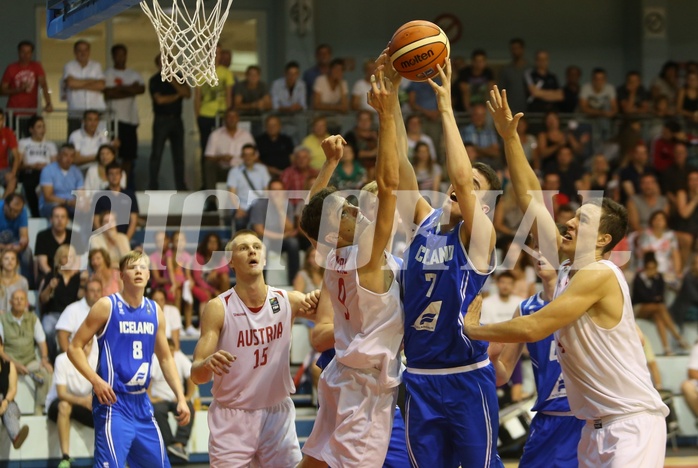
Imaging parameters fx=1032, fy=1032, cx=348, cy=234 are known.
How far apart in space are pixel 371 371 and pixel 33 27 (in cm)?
1146

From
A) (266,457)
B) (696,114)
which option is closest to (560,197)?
(696,114)

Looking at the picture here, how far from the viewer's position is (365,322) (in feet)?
17.6

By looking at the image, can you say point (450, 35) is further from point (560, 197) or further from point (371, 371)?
point (371, 371)

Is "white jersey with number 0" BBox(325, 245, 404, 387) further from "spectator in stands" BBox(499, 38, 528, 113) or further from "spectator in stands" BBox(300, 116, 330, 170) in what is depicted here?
"spectator in stands" BBox(499, 38, 528, 113)

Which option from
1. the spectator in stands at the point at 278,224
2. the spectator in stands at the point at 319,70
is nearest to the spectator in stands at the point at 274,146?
the spectator in stands at the point at 278,224

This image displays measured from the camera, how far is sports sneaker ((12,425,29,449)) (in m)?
9.43

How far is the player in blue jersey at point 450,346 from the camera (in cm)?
526

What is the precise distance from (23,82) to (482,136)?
5927 millimetres

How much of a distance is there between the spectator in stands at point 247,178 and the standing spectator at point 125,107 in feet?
4.78

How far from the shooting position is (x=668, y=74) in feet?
49.8

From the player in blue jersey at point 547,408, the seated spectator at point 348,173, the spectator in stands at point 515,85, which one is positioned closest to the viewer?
the player in blue jersey at point 547,408

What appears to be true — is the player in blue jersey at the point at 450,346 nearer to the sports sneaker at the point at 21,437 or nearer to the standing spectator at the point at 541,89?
the sports sneaker at the point at 21,437

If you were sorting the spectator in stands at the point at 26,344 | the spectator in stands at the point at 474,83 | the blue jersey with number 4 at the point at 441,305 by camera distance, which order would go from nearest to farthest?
the blue jersey with number 4 at the point at 441,305, the spectator in stands at the point at 26,344, the spectator in stands at the point at 474,83

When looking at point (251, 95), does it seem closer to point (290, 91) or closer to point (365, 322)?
point (290, 91)
